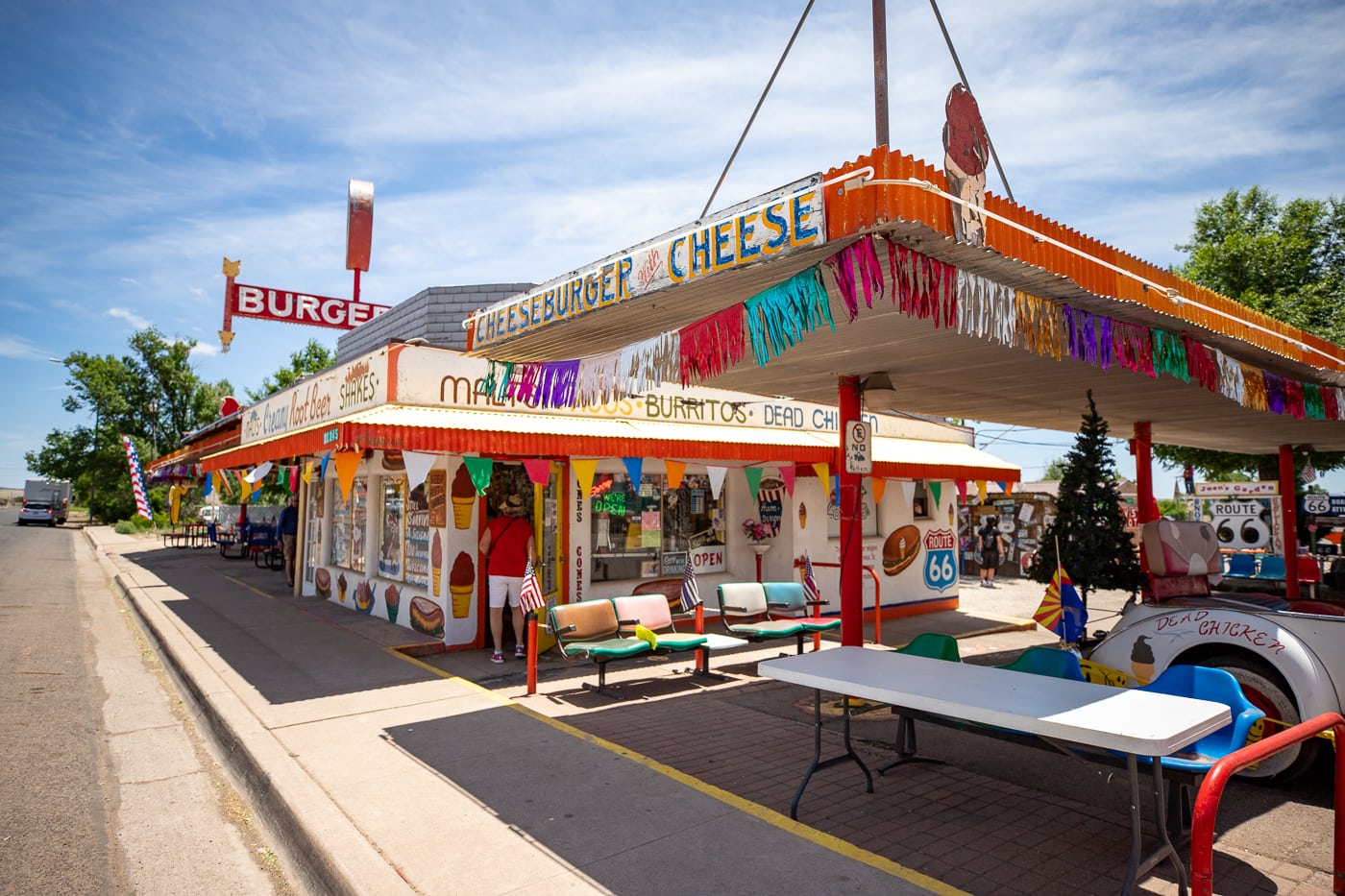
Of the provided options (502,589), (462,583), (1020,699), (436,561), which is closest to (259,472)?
(436,561)

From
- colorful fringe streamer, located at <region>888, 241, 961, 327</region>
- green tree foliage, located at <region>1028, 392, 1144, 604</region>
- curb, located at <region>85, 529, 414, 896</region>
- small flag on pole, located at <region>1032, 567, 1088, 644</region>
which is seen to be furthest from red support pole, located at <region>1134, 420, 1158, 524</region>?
curb, located at <region>85, 529, 414, 896</region>

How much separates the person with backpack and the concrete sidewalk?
47.5 feet

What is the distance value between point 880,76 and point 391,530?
9.15 metres

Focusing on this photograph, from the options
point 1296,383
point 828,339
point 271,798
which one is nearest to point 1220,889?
point 828,339

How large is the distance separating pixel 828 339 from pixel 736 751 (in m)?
3.28

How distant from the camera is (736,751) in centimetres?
577

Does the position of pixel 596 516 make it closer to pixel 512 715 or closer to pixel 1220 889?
pixel 512 715

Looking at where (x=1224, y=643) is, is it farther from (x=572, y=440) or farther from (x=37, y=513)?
(x=37, y=513)

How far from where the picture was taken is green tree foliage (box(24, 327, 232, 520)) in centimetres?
5812

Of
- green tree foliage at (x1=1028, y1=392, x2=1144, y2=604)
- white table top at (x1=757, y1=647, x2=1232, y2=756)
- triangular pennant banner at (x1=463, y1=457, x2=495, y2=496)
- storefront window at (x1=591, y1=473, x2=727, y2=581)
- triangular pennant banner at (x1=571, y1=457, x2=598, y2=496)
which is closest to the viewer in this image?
white table top at (x1=757, y1=647, x2=1232, y2=756)

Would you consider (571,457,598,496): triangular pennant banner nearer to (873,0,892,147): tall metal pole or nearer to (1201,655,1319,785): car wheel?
(873,0,892,147): tall metal pole

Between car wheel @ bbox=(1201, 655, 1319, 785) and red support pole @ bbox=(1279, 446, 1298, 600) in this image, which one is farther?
red support pole @ bbox=(1279, 446, 1298, 600)

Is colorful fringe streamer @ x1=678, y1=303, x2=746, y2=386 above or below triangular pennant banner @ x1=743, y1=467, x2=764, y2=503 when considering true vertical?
above

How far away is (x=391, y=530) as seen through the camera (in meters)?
11.3
